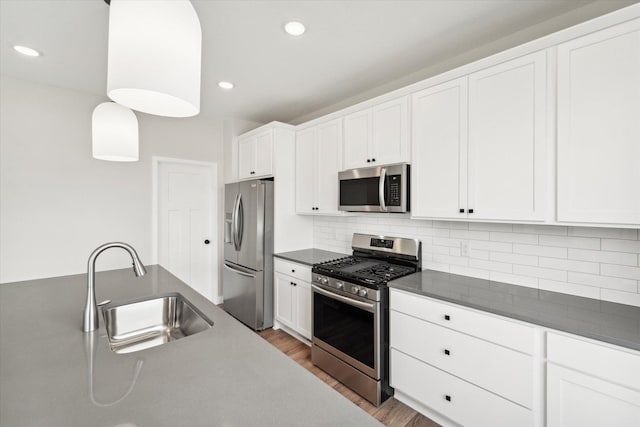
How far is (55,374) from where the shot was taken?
934 mm

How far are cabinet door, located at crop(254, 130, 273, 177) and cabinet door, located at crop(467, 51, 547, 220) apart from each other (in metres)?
2.12

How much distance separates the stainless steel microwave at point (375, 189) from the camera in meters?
2.30

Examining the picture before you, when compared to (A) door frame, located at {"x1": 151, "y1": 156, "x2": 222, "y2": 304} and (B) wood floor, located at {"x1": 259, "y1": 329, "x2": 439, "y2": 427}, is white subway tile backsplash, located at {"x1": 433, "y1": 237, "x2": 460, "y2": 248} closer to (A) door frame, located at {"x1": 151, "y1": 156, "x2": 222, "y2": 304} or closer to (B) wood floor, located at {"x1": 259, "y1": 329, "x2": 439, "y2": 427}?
(B) wood floor, located at {"x1": 259, "y1": 329, "x2": 439, "y2": 427}

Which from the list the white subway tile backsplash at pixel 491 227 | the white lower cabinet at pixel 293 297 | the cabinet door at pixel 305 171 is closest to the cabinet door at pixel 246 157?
the cabinet door at pixel 305 171

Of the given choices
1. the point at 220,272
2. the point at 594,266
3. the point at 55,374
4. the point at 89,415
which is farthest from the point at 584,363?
the point at 220,272

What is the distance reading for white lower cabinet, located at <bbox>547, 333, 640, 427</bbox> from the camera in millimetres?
1214

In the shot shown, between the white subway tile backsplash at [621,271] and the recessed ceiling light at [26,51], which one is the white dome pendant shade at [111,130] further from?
the white subway tile backsplash at [621,271]

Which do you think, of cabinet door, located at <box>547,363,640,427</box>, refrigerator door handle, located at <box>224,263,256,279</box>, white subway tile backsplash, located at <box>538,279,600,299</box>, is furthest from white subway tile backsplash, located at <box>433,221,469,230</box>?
refrigerator door handle, located at <box>224,263,256,279</box>

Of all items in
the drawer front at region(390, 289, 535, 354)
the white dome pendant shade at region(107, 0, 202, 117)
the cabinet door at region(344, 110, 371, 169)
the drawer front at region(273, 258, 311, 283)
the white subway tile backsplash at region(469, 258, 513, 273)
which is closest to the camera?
the white dome pendant shade at region(107, 0, 202, 117)

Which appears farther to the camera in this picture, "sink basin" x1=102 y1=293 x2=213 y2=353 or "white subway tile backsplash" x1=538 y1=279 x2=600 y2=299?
"white subway tile backsplash" x1=538 y1=279 x2=600 y2=299

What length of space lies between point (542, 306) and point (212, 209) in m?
3.66

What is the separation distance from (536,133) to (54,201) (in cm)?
403

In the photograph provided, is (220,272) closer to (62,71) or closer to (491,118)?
(62,71)

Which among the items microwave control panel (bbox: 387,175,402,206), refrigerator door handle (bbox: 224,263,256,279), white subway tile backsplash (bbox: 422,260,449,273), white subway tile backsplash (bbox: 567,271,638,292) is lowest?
refrigerator door handle (bbox: 224,263,256,279)
